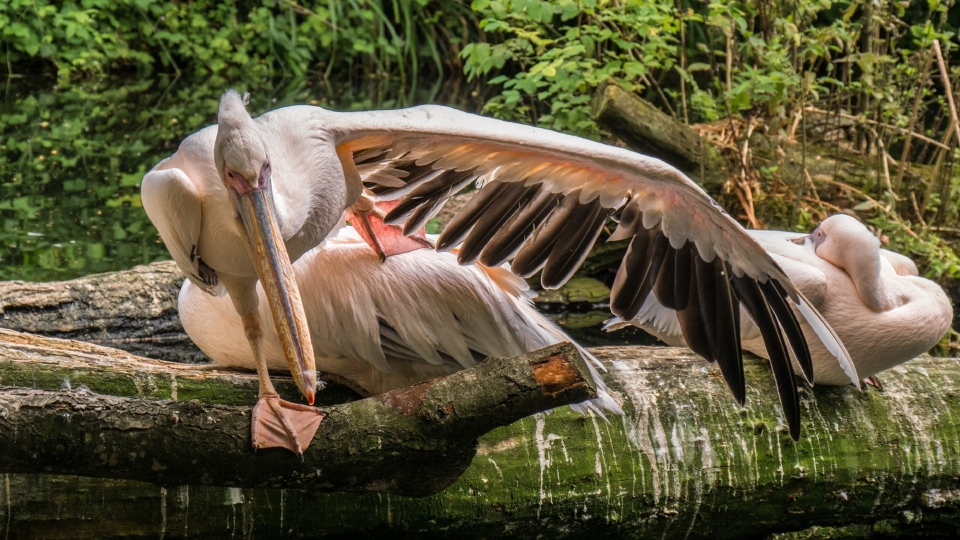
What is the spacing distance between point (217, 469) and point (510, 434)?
88 cm

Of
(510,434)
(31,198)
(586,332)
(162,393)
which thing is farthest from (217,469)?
(31,198)

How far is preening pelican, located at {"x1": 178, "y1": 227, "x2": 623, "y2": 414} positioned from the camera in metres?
2.83

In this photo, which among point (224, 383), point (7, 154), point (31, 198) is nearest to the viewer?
point (224, 383)

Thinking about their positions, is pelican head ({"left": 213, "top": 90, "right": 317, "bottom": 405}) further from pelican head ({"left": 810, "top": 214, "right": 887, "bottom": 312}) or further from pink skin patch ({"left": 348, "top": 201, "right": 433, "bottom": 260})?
pelican head ({"left": 810, "top": 214, "right": 887, "bottom": 312})

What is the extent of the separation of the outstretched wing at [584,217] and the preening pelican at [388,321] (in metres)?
0.12

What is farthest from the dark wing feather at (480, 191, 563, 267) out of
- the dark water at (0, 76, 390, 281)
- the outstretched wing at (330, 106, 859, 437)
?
the dark water at (0, 76, 390, 281)

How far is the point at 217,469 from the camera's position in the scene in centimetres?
209

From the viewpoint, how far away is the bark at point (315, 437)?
A: 1.94 meters

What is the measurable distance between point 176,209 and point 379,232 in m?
0.77

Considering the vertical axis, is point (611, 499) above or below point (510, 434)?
below

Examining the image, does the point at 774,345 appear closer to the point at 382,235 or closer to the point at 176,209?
the point at 382,235

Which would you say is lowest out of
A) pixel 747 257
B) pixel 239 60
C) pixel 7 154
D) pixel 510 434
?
pixel 510 434

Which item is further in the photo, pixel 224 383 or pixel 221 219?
pixel 224 383

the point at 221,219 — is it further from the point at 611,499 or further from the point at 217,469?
the point at 611,499
